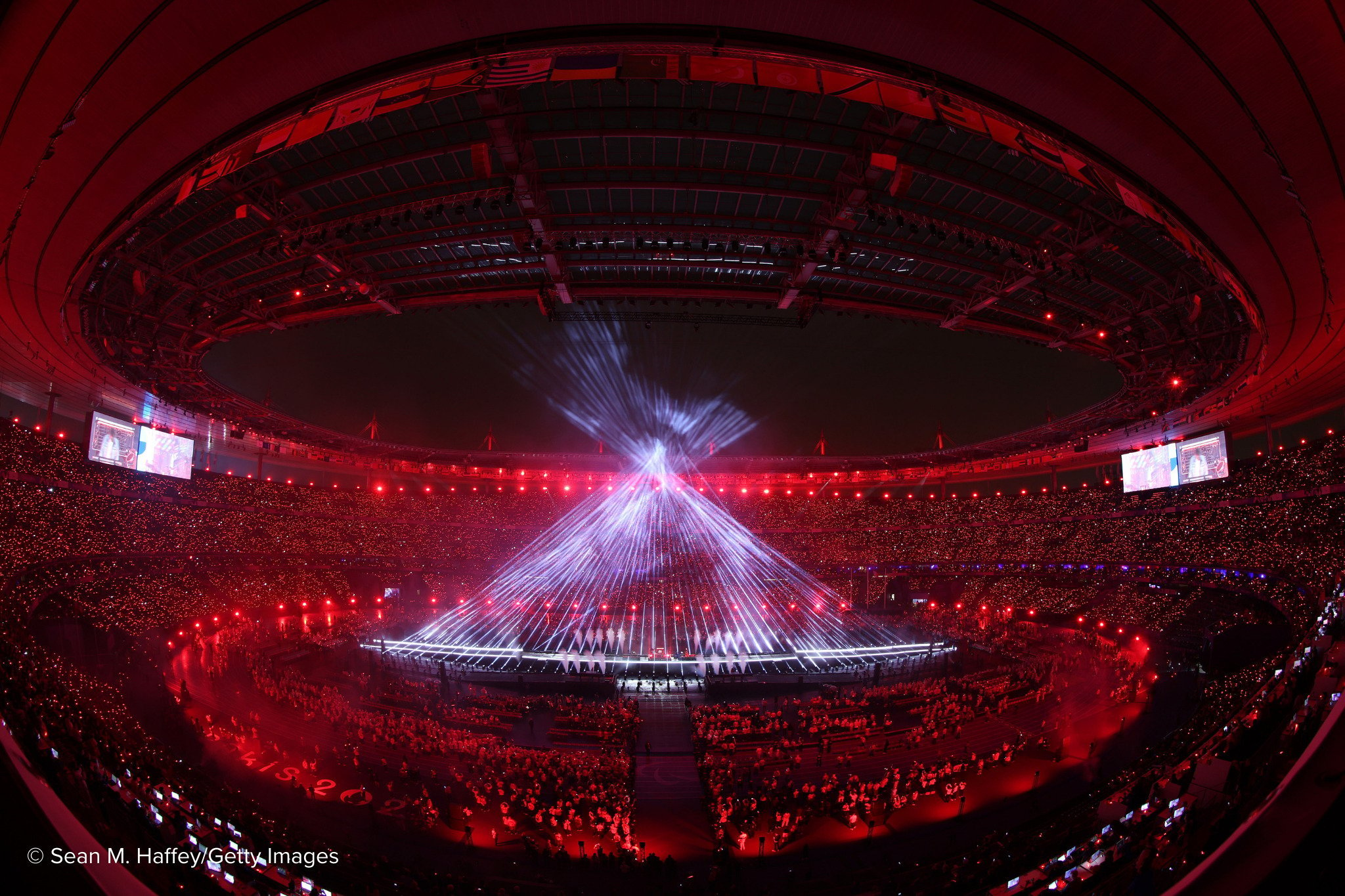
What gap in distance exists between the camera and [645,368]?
37.5m

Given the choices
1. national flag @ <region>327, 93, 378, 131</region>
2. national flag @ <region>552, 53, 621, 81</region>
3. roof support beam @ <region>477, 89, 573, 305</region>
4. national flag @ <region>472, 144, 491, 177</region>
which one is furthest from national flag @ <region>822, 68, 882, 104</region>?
national flag @ <region>472, 144, 491, 177</region>

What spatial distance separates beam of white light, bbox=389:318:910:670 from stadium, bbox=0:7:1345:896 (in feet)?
1.90

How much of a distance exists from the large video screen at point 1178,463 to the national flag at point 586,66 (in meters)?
26.3

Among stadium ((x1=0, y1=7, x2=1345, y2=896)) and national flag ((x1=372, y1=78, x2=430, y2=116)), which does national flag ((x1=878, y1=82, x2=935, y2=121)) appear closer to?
stadium ((x1=0, y1=7, x2=1345, y2=896))

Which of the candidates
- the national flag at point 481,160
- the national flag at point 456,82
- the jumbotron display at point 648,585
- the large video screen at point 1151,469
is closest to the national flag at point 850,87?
the national flag at point 456,82

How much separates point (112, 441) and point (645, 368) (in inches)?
997

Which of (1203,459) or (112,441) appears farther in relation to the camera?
(112,441)

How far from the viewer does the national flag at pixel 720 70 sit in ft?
24.6

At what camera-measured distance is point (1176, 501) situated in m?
30.0

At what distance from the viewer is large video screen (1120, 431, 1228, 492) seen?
2280 cm

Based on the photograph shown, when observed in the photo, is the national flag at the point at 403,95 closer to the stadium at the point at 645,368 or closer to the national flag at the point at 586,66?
the stadium at the point at 645,368

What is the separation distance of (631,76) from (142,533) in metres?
33.9

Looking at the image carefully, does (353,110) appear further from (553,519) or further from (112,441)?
(553,519)

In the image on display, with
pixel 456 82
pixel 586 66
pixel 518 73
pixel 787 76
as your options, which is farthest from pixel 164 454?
pixel 787 76
